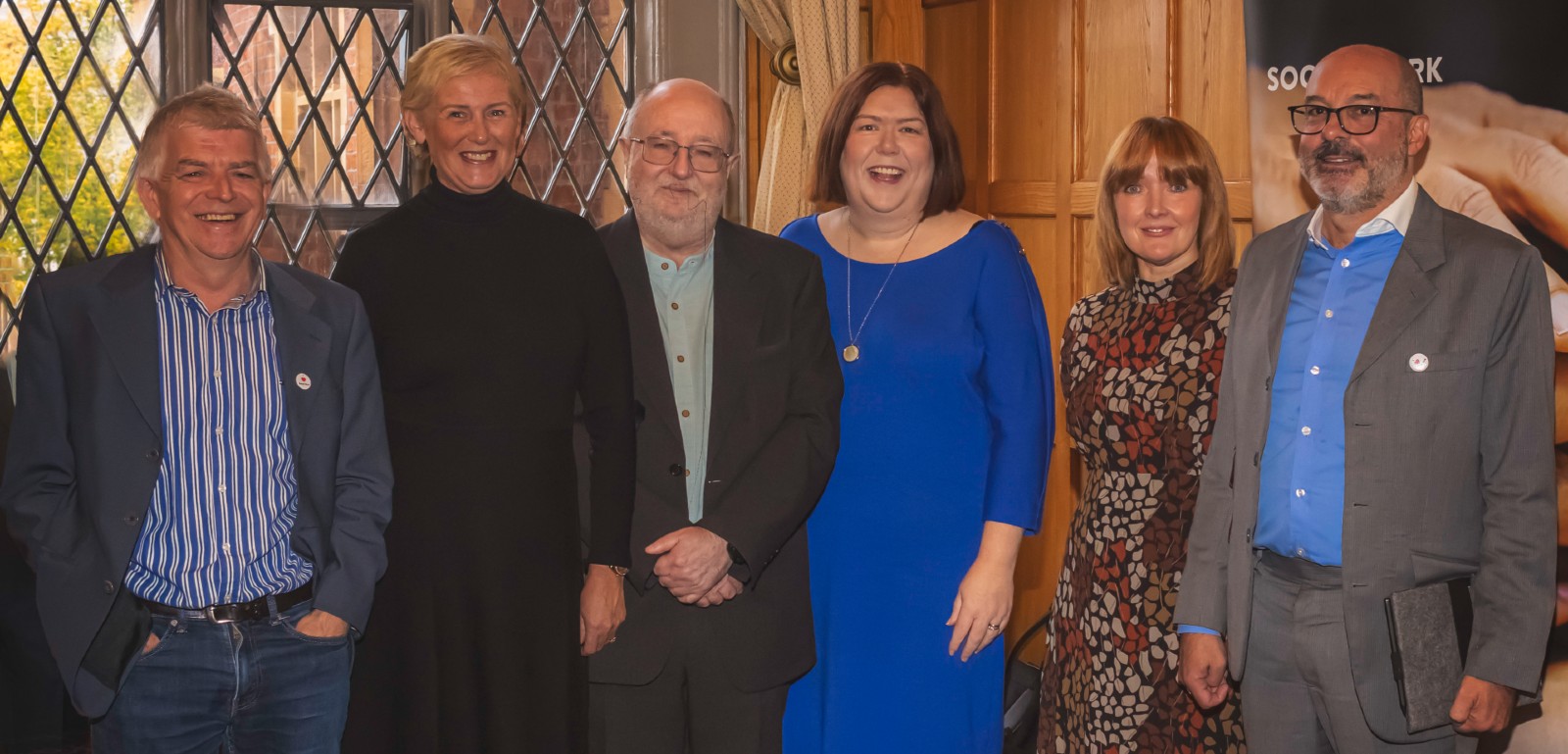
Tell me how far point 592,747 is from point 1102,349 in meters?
1.17

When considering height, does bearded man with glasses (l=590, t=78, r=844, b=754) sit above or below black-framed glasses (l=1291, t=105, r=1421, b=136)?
below

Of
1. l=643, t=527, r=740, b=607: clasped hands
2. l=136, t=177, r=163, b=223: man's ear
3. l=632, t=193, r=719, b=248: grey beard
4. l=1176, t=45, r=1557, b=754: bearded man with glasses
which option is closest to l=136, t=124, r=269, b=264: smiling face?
l=136, t=177, r=163, b=223: man's ear

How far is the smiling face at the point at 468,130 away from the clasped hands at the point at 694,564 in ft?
2.19

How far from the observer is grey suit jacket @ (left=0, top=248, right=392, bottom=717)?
1.99 meters

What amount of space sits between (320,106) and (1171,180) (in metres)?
3.06

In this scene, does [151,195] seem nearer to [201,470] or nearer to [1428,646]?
[201,470]

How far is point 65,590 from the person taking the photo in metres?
2.00

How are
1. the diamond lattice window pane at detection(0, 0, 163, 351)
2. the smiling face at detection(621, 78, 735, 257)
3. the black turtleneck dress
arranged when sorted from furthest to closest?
the diamond lattice window pane at detection(0, 0, 163, 351), the smiling face at detection(621, 78, 735, 257), the black turtleneck dress

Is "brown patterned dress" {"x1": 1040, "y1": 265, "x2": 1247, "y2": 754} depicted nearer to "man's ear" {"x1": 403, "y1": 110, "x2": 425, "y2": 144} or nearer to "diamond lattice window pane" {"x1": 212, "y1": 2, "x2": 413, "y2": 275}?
"man's ear" {"x1": 403, "y1": 110, "x2": 425, "y2": 144}

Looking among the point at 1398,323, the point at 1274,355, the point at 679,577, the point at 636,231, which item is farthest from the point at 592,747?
the point at 1398,323

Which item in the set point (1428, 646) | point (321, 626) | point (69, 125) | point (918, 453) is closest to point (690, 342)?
point (918, 453)

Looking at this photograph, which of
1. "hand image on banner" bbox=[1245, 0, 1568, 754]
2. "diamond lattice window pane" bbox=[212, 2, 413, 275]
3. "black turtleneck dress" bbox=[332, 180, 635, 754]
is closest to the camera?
"black turtleneck dress" bbox=[332, 180, 635, 754]

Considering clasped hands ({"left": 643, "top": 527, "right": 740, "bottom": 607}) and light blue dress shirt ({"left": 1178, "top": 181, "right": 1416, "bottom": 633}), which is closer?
light blue dress shirt ({"left": 1178, "top": 181, "right": 1416, "bottom": 633})

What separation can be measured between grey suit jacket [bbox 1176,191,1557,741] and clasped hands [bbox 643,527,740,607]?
984mm
